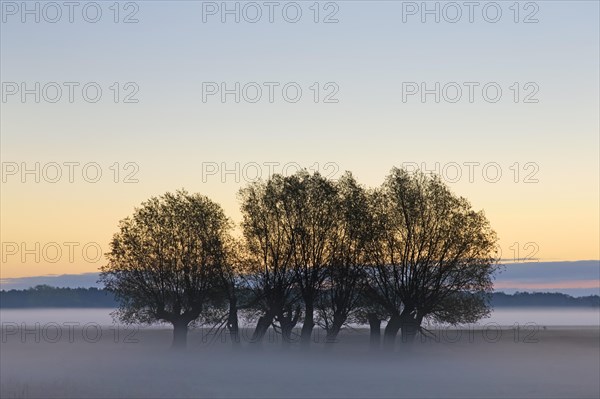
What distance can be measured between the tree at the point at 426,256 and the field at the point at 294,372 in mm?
5408

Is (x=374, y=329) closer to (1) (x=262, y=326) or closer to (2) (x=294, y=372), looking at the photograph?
(1) (x=262, y=326)

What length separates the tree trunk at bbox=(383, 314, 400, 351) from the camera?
3701 inches

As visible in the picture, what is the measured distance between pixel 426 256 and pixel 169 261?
27802 millimetres

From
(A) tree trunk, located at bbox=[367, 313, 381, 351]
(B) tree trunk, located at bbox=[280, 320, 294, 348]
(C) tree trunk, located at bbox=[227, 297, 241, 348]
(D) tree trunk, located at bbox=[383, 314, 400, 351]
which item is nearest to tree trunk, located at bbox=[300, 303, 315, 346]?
(B) tree trunk, located at bbox=[280, 320, 294, 348]

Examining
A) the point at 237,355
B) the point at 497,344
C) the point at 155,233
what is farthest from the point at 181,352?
the point at 497,344

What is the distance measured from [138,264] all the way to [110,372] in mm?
25000

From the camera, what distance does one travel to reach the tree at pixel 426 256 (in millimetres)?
92188

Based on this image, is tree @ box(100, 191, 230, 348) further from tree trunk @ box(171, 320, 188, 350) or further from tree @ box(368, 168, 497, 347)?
tree @ box(368, 168, 497, 347)

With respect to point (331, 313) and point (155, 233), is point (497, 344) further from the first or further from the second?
point (155, 233)

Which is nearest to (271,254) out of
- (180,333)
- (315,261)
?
(315,261)

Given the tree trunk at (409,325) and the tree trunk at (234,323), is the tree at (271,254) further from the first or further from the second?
the tree trunk at (409,325)

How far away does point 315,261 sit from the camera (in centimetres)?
9550

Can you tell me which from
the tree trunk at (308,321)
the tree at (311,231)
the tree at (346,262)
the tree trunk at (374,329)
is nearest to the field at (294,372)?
the tree trunk at (374,329)

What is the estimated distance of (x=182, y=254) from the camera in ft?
323
